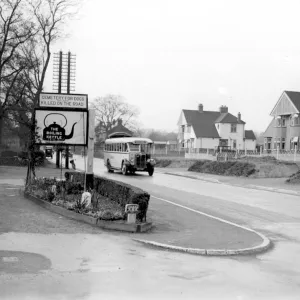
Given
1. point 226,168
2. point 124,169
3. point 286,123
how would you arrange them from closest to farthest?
point 124,169, point 226,168, point 286,123

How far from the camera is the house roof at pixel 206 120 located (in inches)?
3270

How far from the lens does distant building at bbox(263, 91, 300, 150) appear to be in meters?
54.6

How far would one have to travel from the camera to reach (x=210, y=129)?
83812 millimetres

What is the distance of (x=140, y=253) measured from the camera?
9.28 meters

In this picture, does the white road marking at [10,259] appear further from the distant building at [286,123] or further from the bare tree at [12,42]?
the distant building at [286,123]

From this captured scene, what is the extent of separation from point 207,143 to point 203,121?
4131 mm

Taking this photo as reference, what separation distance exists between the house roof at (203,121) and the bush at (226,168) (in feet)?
130

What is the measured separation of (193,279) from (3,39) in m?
35.6

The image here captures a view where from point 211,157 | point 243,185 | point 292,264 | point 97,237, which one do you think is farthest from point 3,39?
point 292,264

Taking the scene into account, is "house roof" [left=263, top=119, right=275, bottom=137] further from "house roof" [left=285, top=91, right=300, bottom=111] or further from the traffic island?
the traffic island

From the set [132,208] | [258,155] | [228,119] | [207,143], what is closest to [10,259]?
[132,208]

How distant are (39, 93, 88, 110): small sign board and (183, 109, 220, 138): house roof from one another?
210 ft

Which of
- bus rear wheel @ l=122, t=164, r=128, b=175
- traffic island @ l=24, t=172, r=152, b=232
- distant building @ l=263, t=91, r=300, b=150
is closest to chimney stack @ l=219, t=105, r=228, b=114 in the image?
distant building @ l=263, t=91, r=300, b=150

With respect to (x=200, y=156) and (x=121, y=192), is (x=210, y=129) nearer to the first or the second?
(x=200, y=156)
